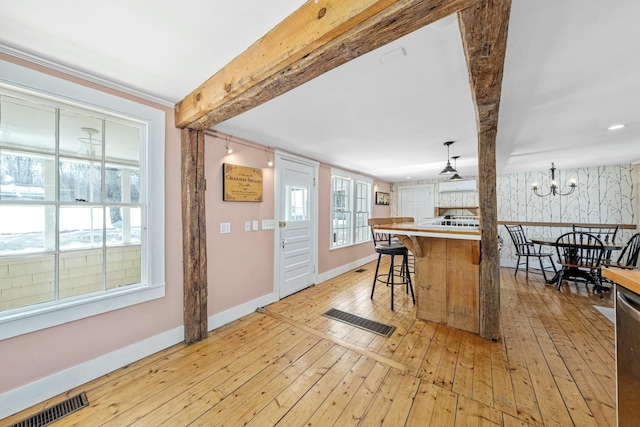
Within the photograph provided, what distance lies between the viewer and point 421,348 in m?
2.24

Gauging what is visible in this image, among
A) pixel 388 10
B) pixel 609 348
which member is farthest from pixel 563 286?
pixel 388 10

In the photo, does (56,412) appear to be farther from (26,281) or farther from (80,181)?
(80,181)

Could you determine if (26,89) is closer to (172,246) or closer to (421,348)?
(172,246)

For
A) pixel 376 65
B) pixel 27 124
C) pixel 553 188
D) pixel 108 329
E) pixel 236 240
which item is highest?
pixel 376 65

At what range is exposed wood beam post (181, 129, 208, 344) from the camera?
2285 millimetres

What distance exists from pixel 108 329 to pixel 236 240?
1.34 m

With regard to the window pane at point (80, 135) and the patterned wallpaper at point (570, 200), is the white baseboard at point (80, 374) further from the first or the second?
the patterned wallpaper at point (570, 200)

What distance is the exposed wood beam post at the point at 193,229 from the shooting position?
2.29m

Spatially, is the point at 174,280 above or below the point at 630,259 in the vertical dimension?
above

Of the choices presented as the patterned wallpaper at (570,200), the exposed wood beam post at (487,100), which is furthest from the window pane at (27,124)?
the patterned wallpaper at (570,200)

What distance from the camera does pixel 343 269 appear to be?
4.87 meters

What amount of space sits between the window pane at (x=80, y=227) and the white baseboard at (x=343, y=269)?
3.07 metres

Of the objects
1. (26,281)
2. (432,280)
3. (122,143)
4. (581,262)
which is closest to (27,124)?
(122,143)

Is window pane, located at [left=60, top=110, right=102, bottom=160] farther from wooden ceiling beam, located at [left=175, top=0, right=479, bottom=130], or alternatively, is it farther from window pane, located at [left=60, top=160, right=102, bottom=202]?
wooden ceiling beam, located at [left=175, top=0, right=479, bottom=130]
